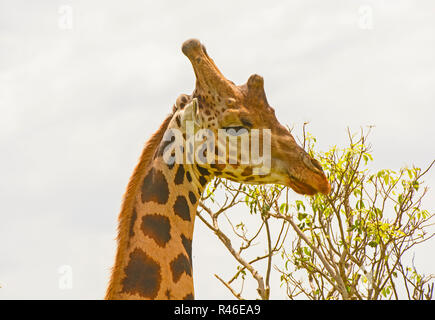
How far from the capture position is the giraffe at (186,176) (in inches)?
221

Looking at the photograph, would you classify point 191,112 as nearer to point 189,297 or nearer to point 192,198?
point 192,198

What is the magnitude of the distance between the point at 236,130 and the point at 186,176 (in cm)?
57

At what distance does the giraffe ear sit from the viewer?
19.7 ft

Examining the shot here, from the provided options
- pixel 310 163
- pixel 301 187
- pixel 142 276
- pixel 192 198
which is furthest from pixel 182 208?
pixel 310 163

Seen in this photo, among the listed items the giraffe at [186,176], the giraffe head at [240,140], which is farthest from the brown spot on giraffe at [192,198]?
the giraffe head at [240,140]

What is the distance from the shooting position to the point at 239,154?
6.02 m

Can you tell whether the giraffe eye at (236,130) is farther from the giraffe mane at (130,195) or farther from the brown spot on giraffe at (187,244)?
the brown spot on giraffe at (187,244)

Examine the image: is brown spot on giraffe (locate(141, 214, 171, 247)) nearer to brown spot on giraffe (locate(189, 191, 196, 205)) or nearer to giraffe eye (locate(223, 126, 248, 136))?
brown spot on giraffe (locate(189, 191, 196, 205))

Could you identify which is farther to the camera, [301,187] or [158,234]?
[301,187]

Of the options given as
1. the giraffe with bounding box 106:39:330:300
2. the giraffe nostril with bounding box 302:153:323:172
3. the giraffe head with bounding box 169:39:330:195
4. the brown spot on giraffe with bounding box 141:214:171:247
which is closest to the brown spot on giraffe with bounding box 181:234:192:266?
the giraffe with bounding box 106:39:330:300

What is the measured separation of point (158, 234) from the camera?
18.8 ft
